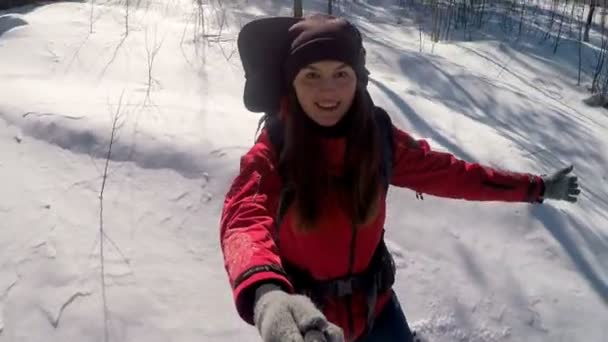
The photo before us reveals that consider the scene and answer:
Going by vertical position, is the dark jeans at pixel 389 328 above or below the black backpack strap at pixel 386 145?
below

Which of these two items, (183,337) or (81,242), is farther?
(81,242)

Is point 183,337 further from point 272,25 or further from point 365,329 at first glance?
point 272,25

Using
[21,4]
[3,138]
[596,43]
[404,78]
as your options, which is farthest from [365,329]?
[596,43]

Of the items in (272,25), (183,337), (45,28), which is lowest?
(183,337)

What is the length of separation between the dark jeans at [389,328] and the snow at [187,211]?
50cm

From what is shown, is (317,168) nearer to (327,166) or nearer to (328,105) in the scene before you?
(327,166)

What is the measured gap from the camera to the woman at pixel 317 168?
131cm

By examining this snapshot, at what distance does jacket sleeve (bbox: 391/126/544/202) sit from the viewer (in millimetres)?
1578

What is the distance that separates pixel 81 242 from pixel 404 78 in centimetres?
326

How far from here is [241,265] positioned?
3.59 feet

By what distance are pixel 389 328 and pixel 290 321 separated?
808 mm

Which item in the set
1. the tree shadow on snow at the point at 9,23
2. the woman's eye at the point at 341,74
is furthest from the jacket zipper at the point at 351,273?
the tree shadow on snow at the point at 9,23

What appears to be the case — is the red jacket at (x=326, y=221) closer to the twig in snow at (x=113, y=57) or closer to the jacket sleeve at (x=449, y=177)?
the jacket sleeve at (x=449, y=177)

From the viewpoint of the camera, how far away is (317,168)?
4.36 feet
